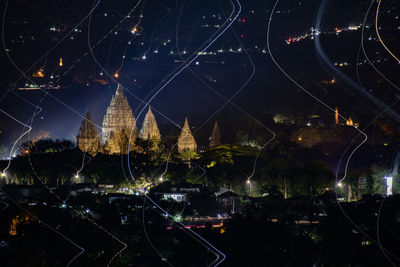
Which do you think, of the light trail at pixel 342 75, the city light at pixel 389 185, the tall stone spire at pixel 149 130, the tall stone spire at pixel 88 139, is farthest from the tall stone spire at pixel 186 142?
the city light at pixel 389 185

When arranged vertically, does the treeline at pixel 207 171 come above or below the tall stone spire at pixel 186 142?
below

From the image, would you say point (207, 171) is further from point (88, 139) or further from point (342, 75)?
point (342, 75)

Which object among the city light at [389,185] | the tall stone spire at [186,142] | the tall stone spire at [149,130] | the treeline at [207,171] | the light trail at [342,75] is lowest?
the city light at [389,185]

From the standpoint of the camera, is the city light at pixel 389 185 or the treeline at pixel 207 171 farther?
the treeline at pixel 207 171

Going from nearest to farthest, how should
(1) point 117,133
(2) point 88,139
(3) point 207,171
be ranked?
(3) point 207,171 < (2) point 88,139 < (1) point 117,133

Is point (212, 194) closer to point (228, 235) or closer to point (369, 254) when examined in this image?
point (228, 235)

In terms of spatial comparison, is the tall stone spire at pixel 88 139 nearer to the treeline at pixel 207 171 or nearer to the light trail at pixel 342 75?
the treeline at pixel 207 171

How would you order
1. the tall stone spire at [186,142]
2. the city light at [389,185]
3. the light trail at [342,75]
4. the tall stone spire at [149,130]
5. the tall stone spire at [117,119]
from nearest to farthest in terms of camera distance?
the city light at [389,185] < the tall stone spire at [186,142] < the tall stone spire at [117,119] < the tall stone spire at [149,130] < the light trail at [342,75]

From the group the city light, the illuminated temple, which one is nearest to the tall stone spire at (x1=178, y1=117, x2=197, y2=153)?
the illuminated temple

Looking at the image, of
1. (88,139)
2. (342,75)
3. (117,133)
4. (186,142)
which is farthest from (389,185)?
(342,75)

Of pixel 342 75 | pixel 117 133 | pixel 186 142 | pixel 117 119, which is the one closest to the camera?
pixel 117 133
